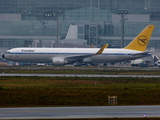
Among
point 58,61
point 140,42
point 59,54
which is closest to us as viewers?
point 58,61

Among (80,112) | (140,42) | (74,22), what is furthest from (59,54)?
(74,22)

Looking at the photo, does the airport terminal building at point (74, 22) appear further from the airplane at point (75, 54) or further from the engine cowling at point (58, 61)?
the engine cowling at point (58, 61)

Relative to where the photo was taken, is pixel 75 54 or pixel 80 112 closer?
pixel 80 112

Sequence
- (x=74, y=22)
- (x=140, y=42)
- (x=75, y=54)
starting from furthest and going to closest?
(x=74, y=22) → (x=140, y=42) → (x=75, y=54)

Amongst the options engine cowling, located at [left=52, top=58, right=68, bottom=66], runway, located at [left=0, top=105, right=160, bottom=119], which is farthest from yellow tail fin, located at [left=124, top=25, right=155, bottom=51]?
runway, located at [left=0, top=105, right=160, bottom=119]

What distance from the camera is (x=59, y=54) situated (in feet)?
296

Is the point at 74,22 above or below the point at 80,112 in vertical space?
above

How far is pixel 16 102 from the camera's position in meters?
33.6

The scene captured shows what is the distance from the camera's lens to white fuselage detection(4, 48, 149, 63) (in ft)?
290

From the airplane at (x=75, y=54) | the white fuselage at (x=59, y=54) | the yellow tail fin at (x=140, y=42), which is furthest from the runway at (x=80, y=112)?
the yellow tail fin at (x=140, y=42)

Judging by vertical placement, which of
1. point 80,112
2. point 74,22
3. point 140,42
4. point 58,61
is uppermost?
point 74,22

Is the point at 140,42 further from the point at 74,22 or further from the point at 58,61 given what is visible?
the point at 74,22

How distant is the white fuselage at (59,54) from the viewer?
88.3m

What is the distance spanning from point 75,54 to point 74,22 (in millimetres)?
70251
